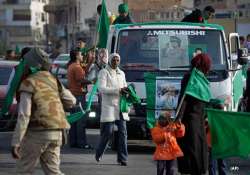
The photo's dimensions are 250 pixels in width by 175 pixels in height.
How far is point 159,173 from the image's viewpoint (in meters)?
11.6

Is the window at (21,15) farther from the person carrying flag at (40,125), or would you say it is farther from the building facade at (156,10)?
the person carrying flag at (40,125)

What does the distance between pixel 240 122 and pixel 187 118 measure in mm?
687

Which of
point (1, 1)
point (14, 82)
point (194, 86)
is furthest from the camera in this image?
point (1, 1)

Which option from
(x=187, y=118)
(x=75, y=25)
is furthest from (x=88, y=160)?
(x=75, y=25)

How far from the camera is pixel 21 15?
4719 inches

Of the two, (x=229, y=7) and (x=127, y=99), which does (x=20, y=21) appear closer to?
(x=229, y=7)

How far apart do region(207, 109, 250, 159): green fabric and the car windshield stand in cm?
881

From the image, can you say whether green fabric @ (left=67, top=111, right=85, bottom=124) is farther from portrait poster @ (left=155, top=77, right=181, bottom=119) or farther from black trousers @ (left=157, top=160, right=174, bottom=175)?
black trousers @ (left=157, top=160, right=174, bottom=175)

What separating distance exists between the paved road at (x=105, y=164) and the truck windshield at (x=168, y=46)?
173 centimetres

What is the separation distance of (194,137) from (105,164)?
4.08 metres

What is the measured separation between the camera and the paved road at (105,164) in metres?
12.4

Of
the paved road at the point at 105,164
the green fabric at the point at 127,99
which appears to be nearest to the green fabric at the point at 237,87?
the paved road at the point at 105,164

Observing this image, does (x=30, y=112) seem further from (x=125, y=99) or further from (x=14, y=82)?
(x=125, y=99)

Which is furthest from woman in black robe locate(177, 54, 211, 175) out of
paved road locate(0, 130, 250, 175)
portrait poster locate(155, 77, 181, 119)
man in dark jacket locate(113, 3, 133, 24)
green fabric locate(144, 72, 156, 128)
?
man in dark jacket locate(113, 3, 133, 24)
